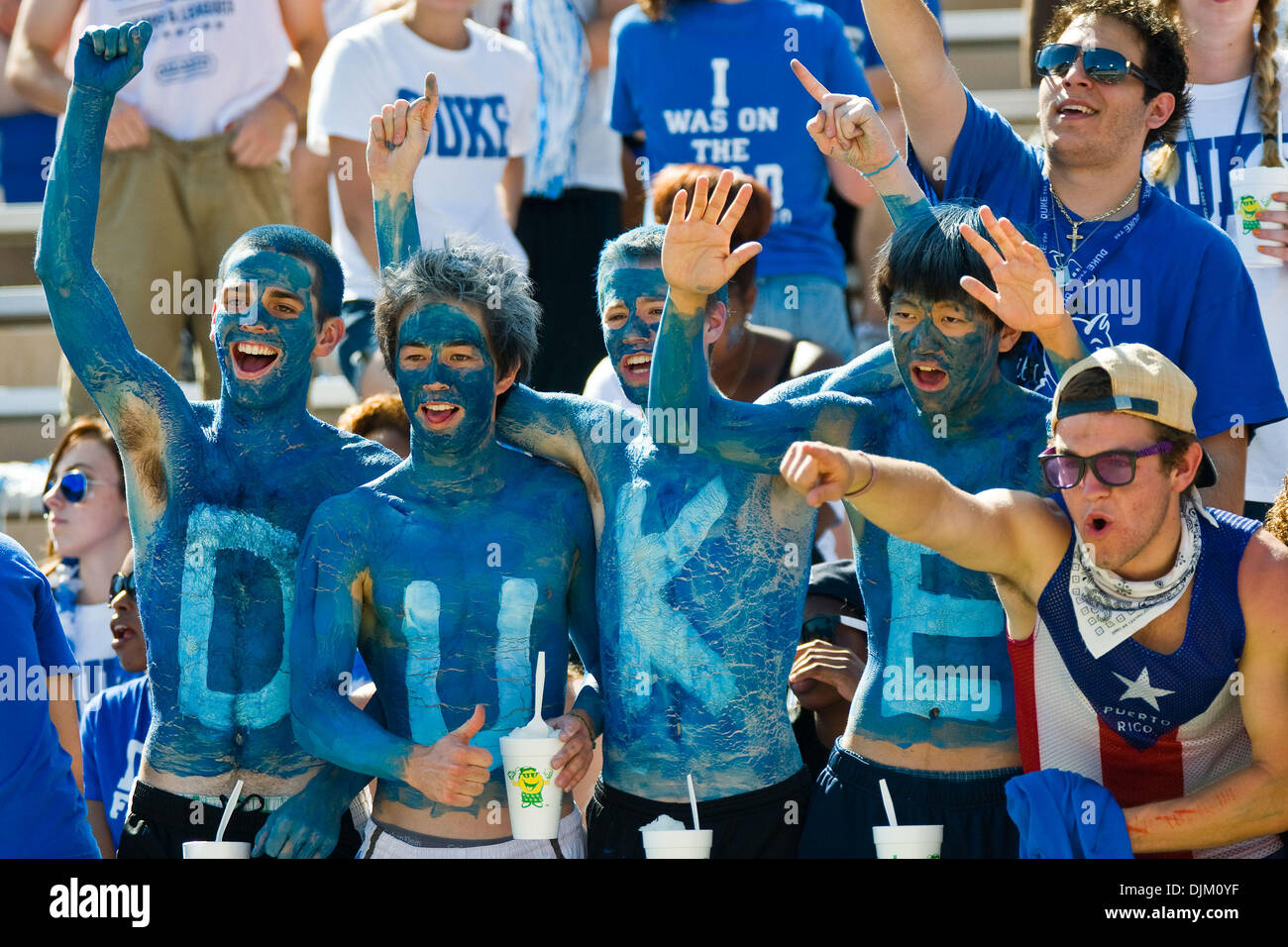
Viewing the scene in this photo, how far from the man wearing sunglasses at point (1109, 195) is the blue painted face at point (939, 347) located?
20.1 inches

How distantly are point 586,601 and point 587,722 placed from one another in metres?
0.32

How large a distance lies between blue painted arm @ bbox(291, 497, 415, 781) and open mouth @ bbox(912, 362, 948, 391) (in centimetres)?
121

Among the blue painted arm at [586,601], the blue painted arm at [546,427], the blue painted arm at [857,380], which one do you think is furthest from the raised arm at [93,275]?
the blue painted arm at [857,380]

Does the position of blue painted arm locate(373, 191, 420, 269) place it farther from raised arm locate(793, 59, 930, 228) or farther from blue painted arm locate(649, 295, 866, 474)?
raised arm locate(793, 59, 930, 228)

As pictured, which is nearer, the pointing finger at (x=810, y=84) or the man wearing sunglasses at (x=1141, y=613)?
the man wearing sunglasses at (x=1141, y=613)

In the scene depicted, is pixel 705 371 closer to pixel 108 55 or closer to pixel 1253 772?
pixel 1253 772

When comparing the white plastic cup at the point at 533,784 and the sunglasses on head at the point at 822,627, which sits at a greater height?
the sunglasses on head at the point at 822,627

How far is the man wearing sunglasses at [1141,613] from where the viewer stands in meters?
3.22

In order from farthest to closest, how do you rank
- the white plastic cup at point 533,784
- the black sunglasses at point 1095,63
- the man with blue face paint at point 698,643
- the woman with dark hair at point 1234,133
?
the woman with dark hair at point 1234,133, the black sunglasses at point 1095,63, the man with blue face paint at point 698,643, the white plastic cup at point 533,784

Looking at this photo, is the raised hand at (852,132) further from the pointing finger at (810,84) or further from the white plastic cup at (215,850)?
the white plastic cup at (215,850)

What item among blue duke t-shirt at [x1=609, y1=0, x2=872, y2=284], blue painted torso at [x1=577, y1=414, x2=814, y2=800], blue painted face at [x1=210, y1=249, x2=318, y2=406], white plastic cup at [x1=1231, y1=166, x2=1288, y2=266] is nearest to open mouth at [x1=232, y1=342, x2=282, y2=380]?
blue painted face at [x1=210, y1=249, x2=318, y2=406]
